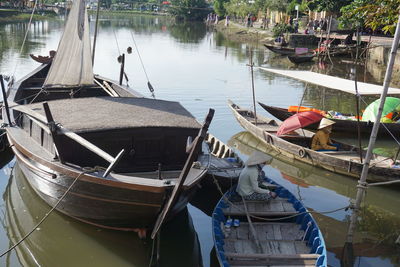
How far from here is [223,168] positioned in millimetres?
9922

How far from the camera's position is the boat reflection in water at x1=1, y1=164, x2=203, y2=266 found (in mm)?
7566

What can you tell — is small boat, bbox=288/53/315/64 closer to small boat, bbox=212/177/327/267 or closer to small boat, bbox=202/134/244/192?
small boat, bbox=202/134/244/192

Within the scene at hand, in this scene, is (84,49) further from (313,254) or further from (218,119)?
(313,254)

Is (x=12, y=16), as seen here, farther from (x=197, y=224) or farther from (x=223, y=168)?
(x=197, y=224)

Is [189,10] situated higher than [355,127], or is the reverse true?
[189,10]

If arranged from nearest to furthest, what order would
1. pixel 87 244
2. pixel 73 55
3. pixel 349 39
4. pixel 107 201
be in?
pixel 107 201
pixel 87 244
pixel 73 55
pixel 349 39

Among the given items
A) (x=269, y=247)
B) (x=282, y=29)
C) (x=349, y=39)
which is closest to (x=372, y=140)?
(x=269, y=247)

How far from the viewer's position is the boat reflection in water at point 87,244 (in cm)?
757

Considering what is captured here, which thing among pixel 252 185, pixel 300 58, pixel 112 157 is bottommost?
pixel 252 185

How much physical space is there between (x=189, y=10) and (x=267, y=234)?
8201cm

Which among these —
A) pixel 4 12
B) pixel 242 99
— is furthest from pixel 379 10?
pixel 4 12

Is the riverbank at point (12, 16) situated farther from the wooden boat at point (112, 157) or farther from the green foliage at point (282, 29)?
the wooden boat at point (112, 157)

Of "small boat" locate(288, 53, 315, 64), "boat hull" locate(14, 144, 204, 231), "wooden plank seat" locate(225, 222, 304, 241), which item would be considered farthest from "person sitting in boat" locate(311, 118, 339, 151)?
"small boat" locate(288, 53, 315, 64)

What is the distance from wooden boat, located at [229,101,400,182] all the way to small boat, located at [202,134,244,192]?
7.14 feet
